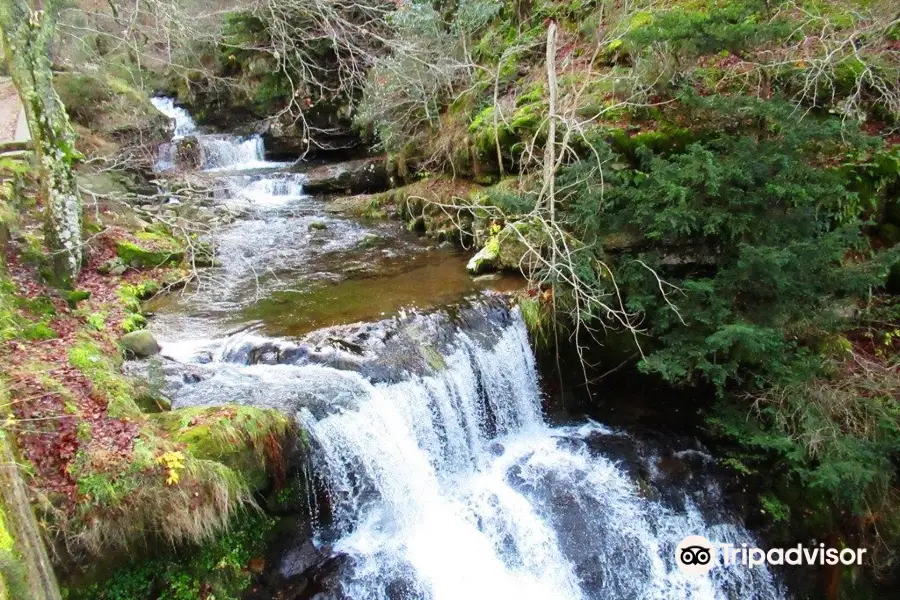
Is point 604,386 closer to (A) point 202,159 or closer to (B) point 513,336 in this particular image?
(B) point 513,336

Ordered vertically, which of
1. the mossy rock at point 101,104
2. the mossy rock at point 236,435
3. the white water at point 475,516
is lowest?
the white water at point 475,516

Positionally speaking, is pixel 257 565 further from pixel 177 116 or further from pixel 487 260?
pixel 177 116

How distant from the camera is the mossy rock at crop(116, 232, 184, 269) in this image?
26.6ft

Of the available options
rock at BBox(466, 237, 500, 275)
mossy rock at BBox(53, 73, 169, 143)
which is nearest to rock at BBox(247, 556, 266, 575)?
rock at BBox(466, 237, 500, 275)

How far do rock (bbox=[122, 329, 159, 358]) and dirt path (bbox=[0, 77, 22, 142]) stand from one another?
5.50 metres

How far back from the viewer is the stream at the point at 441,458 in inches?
202

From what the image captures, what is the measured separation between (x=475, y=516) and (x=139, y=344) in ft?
14.6

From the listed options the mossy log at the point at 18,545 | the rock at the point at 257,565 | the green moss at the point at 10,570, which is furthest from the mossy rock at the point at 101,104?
the green moss at the point at 10,570

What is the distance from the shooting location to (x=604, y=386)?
23.7 feet

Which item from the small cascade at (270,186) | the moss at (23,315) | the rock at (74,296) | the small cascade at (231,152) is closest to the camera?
the moss at (23,315)

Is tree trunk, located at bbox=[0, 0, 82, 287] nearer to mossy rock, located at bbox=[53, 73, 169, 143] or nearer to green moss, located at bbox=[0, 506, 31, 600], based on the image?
green moss, located at bbox=[0, 506, 31, 600]

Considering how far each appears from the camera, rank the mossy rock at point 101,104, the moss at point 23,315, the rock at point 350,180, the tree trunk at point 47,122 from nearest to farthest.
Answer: the moss at point 23,315 → the tree trunk at point 47,122 → the mossy rock at point 101,104 → the rock at point 350,180

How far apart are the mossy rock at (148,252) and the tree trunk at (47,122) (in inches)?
48.0

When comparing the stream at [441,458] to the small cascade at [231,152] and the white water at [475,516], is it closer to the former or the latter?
the white water at [475,516]
